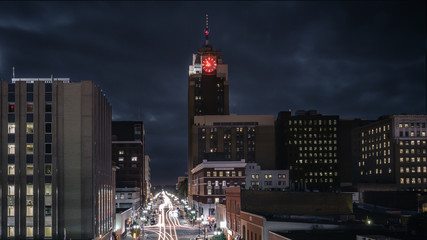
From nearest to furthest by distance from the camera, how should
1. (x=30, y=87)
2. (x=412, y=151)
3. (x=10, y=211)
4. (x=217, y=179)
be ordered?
(x=10, y=211), (x=30, y=87), (x=217, y=179), (x=412, y=151)

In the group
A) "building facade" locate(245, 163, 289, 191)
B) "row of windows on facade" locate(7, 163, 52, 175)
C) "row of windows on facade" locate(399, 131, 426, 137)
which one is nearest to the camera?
"row of windows on facade" locate(7, 163, 52, 175)

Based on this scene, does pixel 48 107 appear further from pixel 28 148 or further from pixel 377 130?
pixel 377 130

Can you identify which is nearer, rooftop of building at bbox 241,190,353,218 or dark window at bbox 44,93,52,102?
dark window at bbox 44,93,52,102

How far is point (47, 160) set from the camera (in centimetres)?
7031

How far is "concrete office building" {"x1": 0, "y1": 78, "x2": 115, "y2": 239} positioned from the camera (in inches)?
2744

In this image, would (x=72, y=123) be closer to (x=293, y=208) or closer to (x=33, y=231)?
(x=33, y=231)

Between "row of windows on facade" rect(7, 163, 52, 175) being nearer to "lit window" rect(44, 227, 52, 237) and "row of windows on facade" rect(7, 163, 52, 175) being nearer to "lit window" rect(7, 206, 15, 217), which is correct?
"lit window" rect(7, 206, 15, 217)

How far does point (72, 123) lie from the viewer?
70938 mm

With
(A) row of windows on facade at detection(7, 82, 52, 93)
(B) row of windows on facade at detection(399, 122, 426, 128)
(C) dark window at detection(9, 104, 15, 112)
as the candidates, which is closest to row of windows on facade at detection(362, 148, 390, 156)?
(B) row of windows on facade at detection(399, 122, 426, 128)

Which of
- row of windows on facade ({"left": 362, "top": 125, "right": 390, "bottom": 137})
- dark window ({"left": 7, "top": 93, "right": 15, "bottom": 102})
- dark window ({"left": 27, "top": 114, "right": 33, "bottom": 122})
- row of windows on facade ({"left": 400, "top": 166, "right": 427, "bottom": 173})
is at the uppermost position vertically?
row of windows on facade ({"left": 362, "top": 125, "right": 390, "bottom": 137})

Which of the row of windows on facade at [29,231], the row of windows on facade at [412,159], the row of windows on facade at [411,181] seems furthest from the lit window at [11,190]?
the row of windows on facade at [412,159]

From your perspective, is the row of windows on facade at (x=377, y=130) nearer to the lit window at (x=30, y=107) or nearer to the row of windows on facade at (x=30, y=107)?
the row of windows on facade at (x=30, y=107)

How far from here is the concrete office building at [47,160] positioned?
6969 cm

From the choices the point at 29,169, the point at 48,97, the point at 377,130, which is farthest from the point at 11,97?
the point at 377,130
